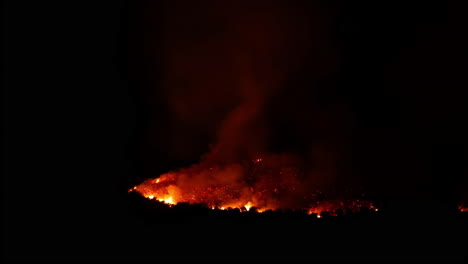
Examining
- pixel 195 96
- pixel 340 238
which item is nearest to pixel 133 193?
pixel 340 238

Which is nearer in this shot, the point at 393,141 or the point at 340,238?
the point at 340,238

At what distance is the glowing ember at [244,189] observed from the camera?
6035 mm

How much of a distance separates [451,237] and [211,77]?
6.03 meters

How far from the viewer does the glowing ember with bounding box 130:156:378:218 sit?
6035 mm

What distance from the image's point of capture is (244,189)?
6.71 metres

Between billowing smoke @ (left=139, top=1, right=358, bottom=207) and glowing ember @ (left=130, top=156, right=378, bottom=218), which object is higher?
billowing smoke @ (left=139, top=1, right=358, bottom=207)

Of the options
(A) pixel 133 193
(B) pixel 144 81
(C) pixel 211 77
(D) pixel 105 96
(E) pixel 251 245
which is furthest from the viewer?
(C) pixel 211 77

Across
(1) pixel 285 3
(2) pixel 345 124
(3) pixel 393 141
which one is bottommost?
(3) pixel 393 141

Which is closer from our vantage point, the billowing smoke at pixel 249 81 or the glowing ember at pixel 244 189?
the glowing ember at pixel 244 189

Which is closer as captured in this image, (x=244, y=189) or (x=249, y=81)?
(x=244, y=189)

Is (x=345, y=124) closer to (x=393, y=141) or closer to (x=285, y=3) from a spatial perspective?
(x=393, y=141)

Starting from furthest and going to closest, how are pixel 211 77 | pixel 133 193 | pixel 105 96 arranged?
pixel 211 77
pixel 105 96
pixel 133 193

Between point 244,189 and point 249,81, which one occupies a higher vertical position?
point 249,81

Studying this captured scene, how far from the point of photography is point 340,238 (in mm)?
5113
